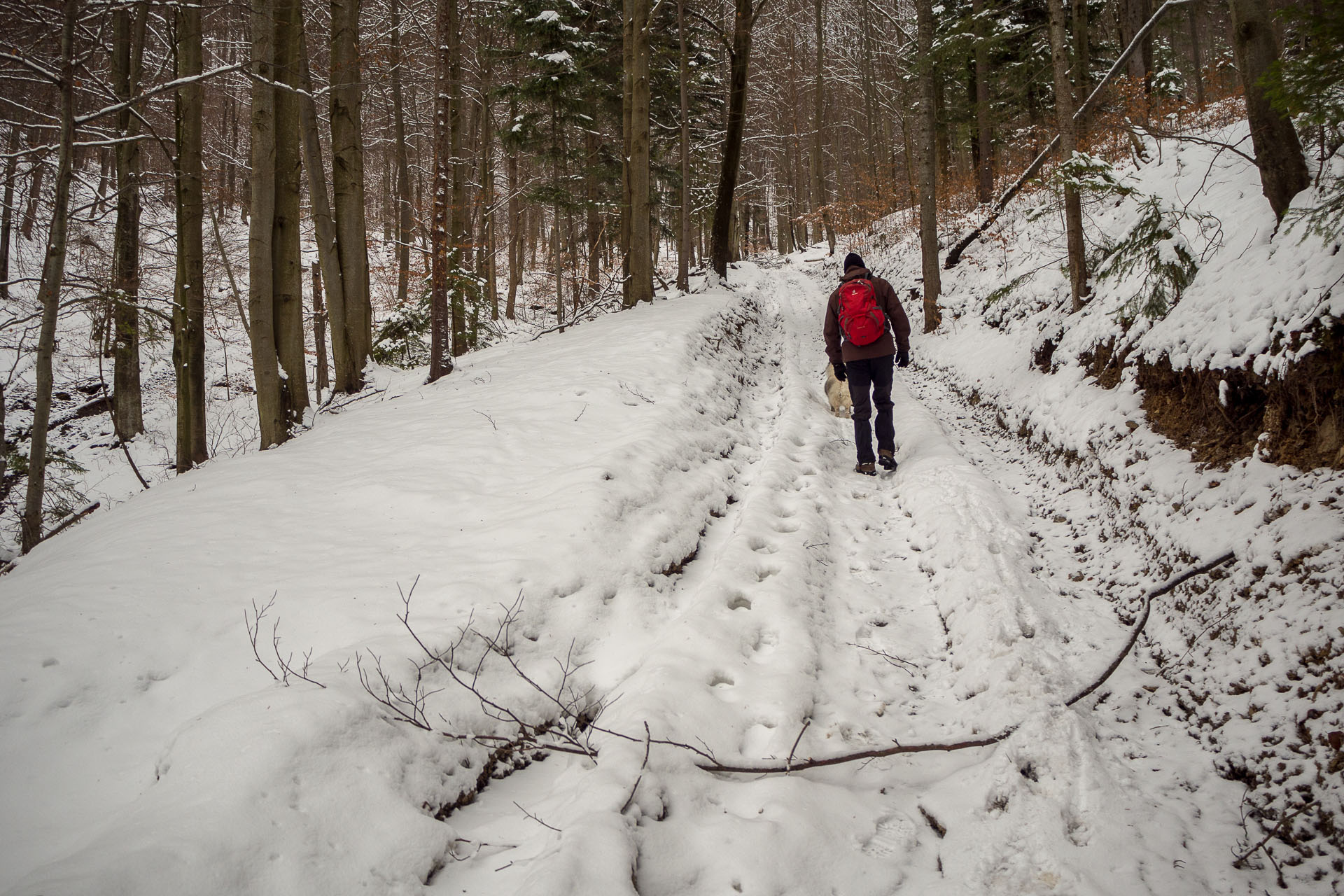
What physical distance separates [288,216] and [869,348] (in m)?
7.57

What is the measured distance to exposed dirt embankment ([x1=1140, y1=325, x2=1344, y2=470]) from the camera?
10.2ft

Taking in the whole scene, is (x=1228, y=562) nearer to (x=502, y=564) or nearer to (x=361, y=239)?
(x=502, y=564)

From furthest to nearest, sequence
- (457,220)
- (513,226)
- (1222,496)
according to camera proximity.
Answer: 1. (513,226)
2. (457,220)
3. (1222,496)

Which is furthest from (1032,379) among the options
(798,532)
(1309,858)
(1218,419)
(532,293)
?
(532,293)

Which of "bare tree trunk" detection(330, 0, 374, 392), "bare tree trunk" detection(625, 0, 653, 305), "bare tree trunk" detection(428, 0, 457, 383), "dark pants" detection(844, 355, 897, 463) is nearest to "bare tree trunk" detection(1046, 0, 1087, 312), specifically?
"dark pants" detection(844, 355, 897, 463)

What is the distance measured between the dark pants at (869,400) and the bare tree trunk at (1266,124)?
3044mm

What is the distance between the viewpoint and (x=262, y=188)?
22.3 feet

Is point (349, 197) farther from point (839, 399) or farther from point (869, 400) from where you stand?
point (869, 400)

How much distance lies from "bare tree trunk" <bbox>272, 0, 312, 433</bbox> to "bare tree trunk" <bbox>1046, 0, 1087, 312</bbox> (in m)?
9.50

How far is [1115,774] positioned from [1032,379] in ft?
18.7

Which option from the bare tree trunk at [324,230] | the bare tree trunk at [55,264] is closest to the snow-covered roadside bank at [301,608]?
the bare tree trunk at [55,264]

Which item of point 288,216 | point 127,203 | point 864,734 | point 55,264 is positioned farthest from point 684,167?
point 864,734

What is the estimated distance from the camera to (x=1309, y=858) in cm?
204

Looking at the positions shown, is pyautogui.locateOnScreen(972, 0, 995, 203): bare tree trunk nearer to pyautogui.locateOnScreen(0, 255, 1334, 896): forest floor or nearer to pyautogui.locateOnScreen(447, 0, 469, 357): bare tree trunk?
pyautogui.locateOnScreen(447, 0, 469, 357): bare tree trunk
